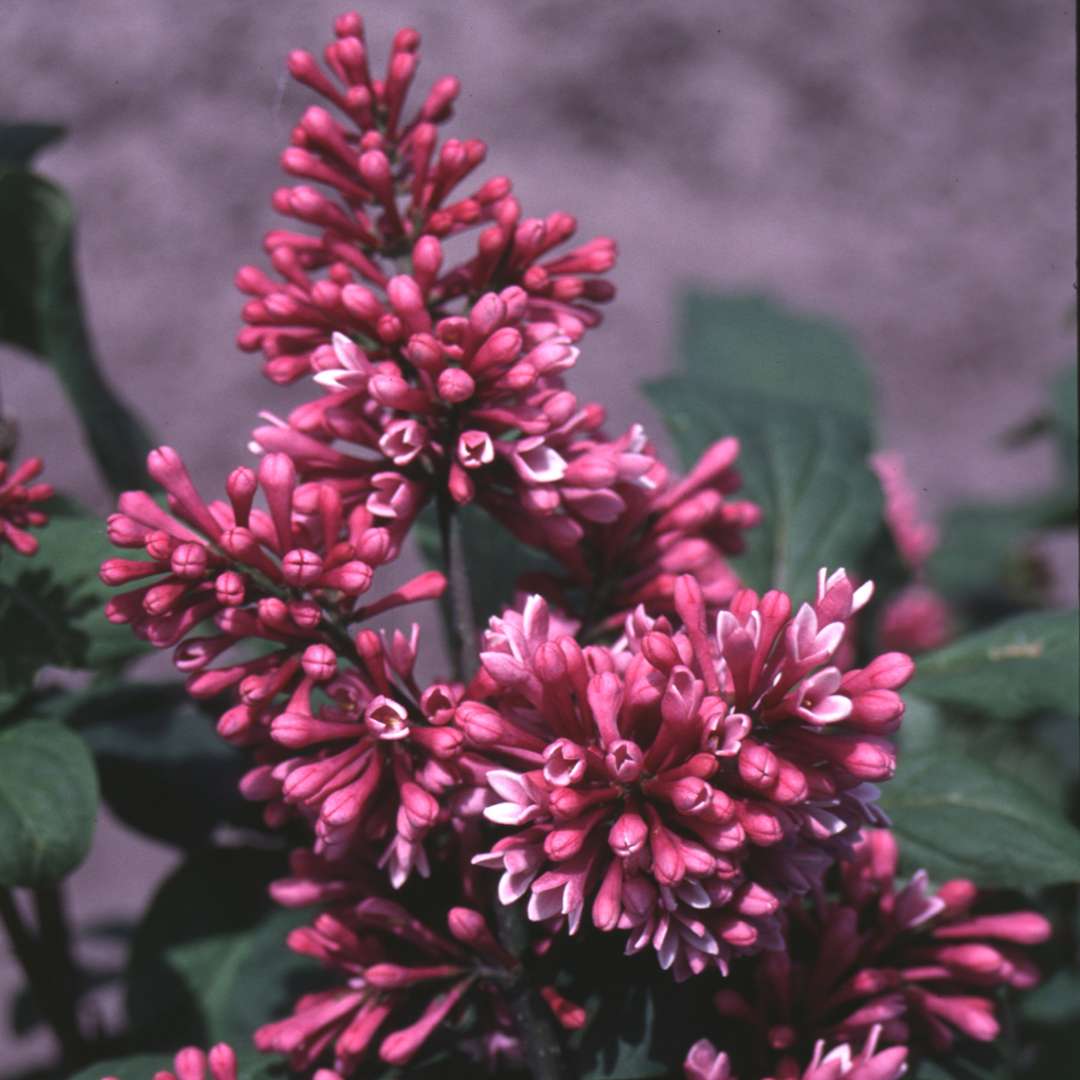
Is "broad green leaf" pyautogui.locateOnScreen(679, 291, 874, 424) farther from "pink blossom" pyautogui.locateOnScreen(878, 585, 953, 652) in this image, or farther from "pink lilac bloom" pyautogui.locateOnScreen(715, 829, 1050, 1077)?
"pink lilac bloom" pyautogui.locateOnScreen(715, 829, 1050, 1077)

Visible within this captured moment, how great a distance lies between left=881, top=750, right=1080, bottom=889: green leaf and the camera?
3.57ft

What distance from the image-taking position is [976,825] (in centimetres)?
116

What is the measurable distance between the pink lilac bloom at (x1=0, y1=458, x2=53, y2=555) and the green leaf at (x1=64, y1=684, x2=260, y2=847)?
1.56 feet

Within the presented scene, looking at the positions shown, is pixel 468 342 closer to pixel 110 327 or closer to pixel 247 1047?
pixel 247 1047

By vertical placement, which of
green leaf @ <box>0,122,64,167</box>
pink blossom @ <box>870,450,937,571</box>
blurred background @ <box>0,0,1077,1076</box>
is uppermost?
blurred background @ <box>0,0,1077,1076</box>

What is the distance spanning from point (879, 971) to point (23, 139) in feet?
3.92

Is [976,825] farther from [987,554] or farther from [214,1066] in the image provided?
[987,554]

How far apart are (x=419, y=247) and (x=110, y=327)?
2.43 meters

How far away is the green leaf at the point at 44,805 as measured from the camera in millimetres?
1013

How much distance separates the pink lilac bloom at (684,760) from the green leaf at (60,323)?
80cm

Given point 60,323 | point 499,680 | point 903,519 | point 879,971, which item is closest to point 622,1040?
point 879,971

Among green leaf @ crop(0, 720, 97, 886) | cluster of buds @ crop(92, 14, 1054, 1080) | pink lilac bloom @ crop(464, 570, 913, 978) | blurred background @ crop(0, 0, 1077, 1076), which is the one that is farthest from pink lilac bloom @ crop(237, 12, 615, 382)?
blurred background @ crop(0, 0, 1077, 1076)

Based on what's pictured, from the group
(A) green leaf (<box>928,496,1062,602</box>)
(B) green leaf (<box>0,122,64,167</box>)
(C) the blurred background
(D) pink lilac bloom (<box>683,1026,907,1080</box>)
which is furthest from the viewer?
(C) the blurred background

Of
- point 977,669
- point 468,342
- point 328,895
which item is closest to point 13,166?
point 468,342
